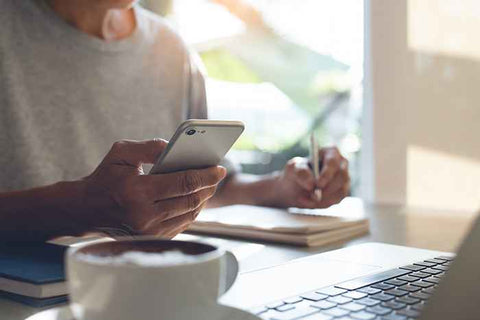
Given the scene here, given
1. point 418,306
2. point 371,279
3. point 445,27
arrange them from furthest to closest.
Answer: point 445,27 → point 371,279 → point 418,306

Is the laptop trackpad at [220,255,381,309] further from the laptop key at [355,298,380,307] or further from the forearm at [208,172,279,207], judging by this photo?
the forearm at [208,172,279,207]

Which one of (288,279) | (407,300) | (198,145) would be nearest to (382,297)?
(407,300)

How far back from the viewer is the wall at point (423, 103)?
1.51 metres

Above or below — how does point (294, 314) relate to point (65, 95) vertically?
below

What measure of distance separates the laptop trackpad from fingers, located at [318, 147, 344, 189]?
41 centimetres

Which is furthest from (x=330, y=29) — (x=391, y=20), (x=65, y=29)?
(x=65, y=29)

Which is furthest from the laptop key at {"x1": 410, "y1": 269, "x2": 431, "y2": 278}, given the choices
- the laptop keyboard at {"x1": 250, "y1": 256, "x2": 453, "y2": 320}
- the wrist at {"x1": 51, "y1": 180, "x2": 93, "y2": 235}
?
the wrist at {"x1": 51, "y1": 180, "x2": 93, "y2": 235}

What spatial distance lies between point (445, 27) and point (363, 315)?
128 cm

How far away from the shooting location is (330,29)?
3.53 metres

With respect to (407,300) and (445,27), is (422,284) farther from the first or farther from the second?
(445,27)

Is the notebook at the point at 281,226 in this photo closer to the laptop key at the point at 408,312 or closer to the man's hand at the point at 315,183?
the man's hand at the point at 315,183

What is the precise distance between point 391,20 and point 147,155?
1139 mm

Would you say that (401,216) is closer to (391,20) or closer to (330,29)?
(391,20)

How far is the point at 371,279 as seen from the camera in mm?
553
